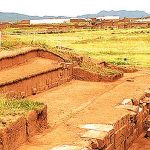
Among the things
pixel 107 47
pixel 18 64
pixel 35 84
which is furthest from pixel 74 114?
pixel 107 47

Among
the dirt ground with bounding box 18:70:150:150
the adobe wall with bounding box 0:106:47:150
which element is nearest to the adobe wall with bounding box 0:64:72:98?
the dirt ground with bounding box 18:70:150:150

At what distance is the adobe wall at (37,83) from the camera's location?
46.4 ft

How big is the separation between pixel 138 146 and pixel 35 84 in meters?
5.10

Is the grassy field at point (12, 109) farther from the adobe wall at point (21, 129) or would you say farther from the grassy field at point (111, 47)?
the grassy field at point (111, 47)

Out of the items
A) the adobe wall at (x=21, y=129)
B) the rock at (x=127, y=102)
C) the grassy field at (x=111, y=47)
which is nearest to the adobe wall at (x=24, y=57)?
the rock at (x=127, y=102)

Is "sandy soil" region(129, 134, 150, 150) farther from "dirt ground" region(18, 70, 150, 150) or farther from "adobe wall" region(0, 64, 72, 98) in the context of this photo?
"adobe wall" region(0, 64, 72, 98)

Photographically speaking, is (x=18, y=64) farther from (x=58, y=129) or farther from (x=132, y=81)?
(x=58, y=129)

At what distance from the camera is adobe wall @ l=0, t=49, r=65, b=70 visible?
55.5 feet

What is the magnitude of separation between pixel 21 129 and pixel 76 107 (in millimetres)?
4500

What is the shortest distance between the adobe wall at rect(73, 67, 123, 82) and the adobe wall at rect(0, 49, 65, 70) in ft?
3.15

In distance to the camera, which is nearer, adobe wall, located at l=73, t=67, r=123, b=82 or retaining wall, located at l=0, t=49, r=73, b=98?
retaining wall, located at l=0, t=49, r=73, b=98

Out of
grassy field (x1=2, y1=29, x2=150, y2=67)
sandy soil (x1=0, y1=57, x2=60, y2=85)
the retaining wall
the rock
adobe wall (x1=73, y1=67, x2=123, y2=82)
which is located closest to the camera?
the rock

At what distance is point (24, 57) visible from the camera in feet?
61.5

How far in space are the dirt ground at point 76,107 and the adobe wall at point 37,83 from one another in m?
0.33
